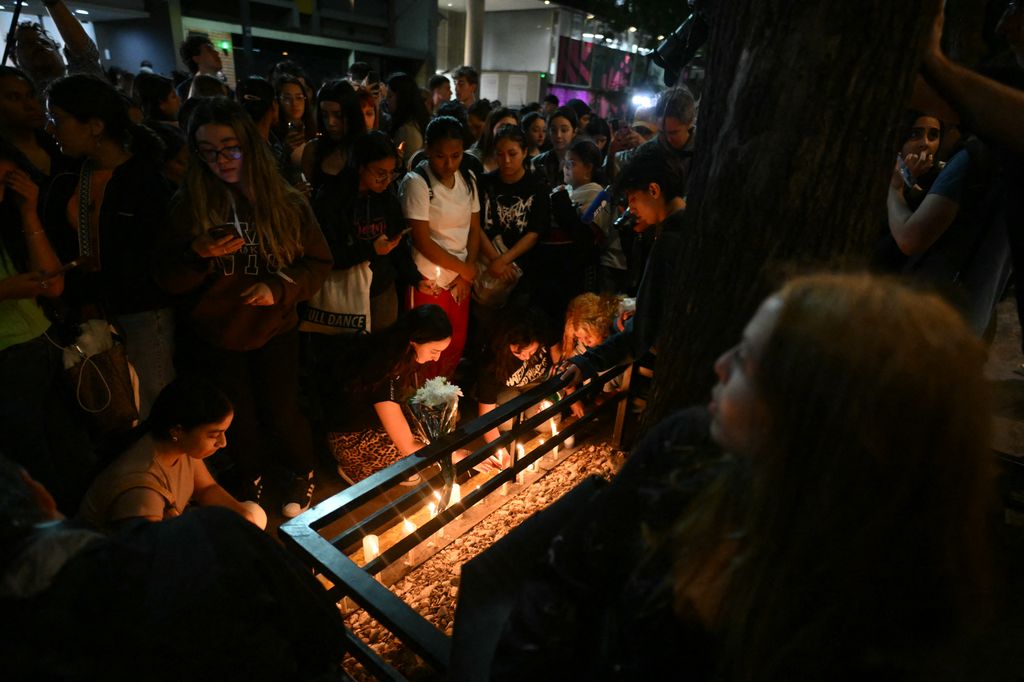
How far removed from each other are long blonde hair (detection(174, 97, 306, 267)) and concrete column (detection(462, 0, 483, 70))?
1631 cm

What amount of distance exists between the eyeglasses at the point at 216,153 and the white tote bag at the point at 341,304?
3.18 feet

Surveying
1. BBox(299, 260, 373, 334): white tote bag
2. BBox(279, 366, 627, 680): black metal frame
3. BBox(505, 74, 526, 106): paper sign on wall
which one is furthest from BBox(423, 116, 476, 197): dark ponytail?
BBox(505, 74, 526, 106): paper sign on wall

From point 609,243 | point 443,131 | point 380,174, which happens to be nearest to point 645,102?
point 609,243

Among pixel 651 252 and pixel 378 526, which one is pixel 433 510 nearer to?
pixel 378 526

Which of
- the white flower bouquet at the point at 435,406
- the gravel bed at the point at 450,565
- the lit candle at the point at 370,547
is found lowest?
the gravel bed at the point at 450,565

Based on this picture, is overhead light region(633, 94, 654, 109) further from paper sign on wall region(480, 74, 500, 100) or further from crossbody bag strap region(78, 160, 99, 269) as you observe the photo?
paper sign on wall region(480, 74, 500, 100)

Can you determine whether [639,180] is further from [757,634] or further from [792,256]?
[757,634]

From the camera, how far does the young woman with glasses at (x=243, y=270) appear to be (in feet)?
8.71

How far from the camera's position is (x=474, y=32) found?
17.2m

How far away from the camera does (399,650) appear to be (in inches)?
91.3

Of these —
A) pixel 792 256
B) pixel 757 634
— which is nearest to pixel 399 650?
pixel 757 634

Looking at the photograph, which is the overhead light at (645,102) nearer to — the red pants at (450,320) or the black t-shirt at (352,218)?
the red pants at (450,320)

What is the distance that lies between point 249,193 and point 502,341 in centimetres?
172

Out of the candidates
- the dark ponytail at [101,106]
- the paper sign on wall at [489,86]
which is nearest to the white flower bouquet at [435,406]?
the dark ponytail at [101,106]
